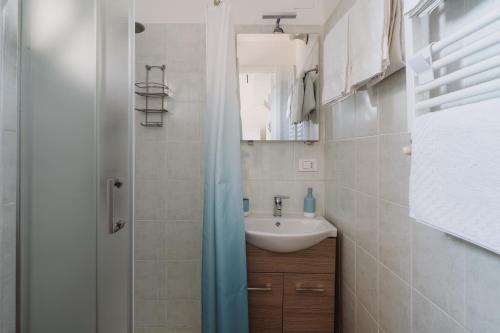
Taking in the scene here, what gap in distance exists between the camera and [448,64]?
62 centimetres

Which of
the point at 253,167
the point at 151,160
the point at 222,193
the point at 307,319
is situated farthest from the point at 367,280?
the point at 151,160

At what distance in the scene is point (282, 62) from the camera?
1.74m

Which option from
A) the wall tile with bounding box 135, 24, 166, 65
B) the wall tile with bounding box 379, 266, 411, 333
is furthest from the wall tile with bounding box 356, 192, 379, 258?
the wall tile with bounding box 135, 24, 166, 65

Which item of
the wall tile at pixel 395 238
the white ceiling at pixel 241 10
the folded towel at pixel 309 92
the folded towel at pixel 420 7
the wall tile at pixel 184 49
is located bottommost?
the wall tile at pixel 395 238

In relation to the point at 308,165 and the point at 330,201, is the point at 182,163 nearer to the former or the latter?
the point at 308,165

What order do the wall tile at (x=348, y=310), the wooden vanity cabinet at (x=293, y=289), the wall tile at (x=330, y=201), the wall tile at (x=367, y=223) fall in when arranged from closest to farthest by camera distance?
the wall tile at (x=367, y=223) < the wall tile at (x=348, y=310) < the wooden vanity cabinet at (x=293, y=289) < the wall tile at (x=330, y=201)

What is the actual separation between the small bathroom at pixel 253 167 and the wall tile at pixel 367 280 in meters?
0.01

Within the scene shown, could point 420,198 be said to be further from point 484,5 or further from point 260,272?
point 260,272

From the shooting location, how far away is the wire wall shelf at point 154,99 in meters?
1.72

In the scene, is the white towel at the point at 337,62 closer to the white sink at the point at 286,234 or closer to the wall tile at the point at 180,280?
the white sink at the point at 286,234

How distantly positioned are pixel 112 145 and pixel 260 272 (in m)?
1.02

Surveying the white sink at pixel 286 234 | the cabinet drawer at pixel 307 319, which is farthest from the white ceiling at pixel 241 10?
the cabinet drawer at pixel 307 319

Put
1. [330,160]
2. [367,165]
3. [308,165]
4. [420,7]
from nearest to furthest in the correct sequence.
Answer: [420,7] < [367,165] < [330,160] < [308,165]

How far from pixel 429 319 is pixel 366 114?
819 mm
